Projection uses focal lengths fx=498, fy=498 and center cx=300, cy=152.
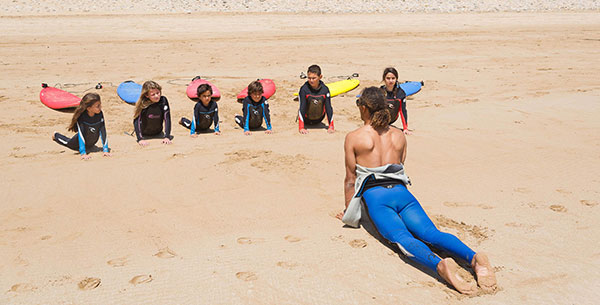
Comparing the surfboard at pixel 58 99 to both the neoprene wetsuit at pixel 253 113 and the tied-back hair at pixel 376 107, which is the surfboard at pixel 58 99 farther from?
Result: the tied-back hair at pixel 376 107

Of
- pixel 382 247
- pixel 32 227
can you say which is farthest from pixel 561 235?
pixel 32 227

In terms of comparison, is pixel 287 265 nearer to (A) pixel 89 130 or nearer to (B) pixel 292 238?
(B) pixel 292 238

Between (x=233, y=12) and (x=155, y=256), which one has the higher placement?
(x=233, y=12)

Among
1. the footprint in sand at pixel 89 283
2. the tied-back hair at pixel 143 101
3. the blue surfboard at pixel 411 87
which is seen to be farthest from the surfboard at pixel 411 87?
the footprint in sand at pixel 89 283

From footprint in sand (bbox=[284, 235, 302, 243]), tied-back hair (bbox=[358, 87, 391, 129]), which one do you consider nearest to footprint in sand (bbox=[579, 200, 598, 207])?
tied-back hair (bbox=[358, 87, 391, 129])

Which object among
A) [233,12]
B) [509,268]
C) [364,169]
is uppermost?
[233,12]

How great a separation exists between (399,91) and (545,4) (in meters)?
28.0

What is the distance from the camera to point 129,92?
941 cm

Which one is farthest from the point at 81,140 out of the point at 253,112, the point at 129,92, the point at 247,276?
the point at 247,276

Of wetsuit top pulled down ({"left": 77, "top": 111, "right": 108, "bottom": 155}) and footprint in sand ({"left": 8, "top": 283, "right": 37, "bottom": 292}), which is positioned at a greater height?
wetsuit top pulled down ({"left": 77, "top": 111, "right": 108, "bottom": 155})

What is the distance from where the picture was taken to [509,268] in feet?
11.7

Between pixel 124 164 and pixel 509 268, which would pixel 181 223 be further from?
pixel 509 268

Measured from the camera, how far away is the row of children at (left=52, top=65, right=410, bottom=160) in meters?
6.44

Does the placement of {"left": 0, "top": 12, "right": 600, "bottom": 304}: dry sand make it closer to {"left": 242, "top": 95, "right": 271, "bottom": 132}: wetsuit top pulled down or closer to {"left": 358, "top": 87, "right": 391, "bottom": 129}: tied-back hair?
{"left": 242, "top": 95, "right": 271, "bottom": 132}: wetsuit top pulled down
